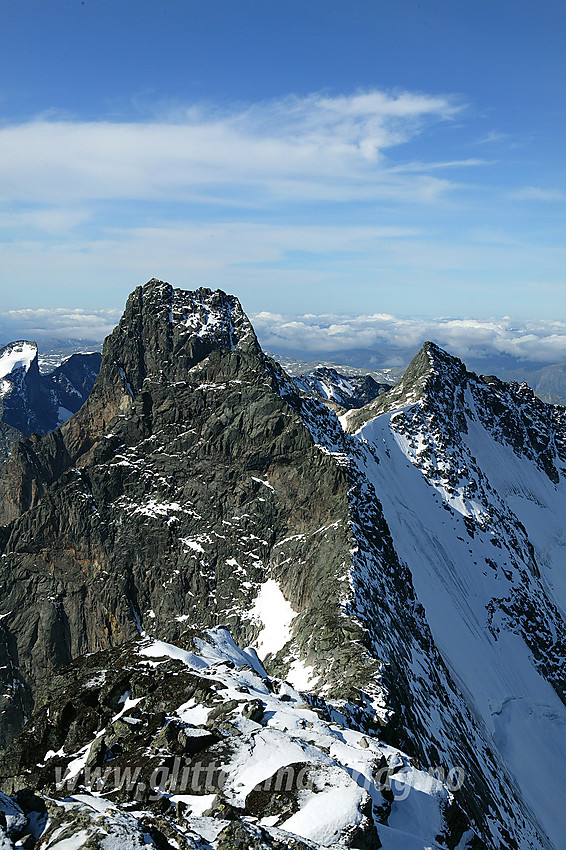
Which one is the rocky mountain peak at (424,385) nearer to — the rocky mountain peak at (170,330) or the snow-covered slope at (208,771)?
the rocky mountain peak at (170,330)

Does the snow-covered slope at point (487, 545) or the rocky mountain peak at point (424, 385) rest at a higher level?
the rocky mountain peak at point (424, 385)

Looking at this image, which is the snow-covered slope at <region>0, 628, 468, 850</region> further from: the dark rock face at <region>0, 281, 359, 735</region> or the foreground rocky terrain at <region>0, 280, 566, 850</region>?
the dark rock face at <region>0, 281, 359, 735</region>

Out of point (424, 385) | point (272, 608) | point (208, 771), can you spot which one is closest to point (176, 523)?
point (272, 608)

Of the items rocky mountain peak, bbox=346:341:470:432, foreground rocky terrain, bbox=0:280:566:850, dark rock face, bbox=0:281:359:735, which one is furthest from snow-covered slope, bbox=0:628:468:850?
rocky mountain peak, bbox=346:341:470:432

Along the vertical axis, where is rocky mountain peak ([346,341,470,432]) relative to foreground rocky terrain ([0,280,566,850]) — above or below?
above

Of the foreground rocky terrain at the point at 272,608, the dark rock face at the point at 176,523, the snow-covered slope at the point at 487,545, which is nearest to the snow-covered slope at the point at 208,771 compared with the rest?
the foreground rocky terrain at the point at 272,608

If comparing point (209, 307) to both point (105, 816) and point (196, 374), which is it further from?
point (105, 816)

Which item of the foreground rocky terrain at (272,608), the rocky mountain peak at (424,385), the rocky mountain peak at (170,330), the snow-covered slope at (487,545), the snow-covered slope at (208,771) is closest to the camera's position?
the snow-covered slope at (208,771)

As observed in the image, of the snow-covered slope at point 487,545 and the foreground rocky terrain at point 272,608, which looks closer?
the foreground rocky terrain at point 272,608

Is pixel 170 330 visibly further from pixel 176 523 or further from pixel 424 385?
pixel 424 385
